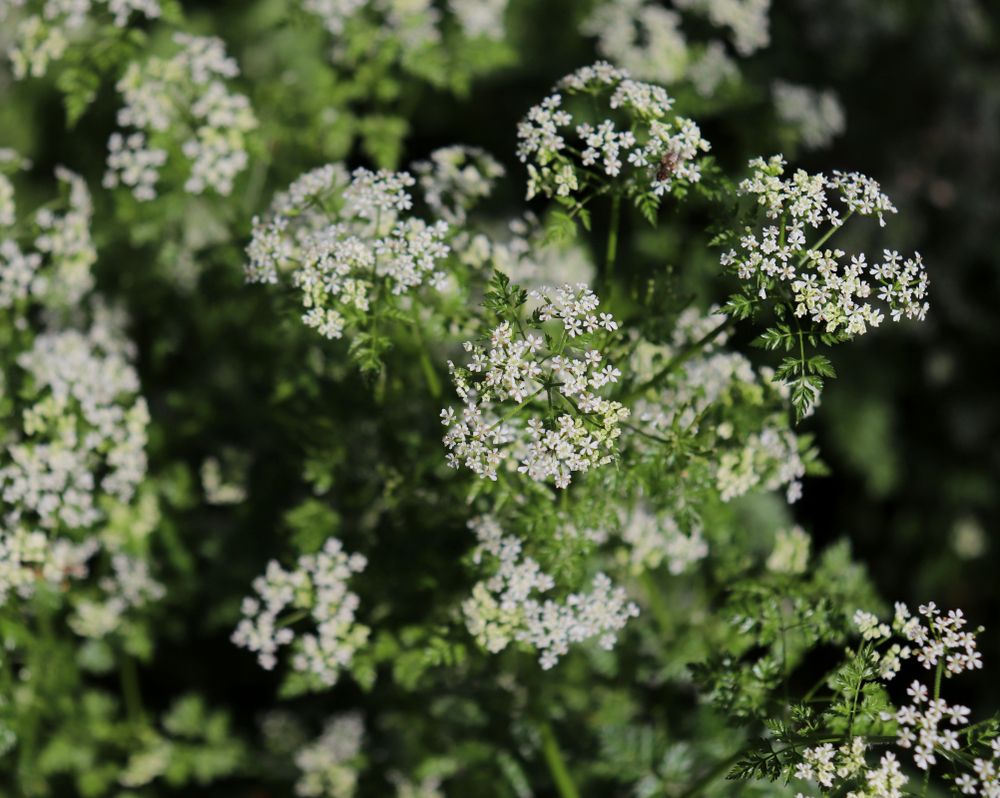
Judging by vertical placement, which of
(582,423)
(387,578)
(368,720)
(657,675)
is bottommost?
(368,720)

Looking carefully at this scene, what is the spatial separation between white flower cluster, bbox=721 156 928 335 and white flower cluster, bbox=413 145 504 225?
0.92 metres

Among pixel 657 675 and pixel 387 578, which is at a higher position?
pixel 387 578

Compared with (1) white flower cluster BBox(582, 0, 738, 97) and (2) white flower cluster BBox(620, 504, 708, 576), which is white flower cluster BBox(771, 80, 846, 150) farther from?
(2) white flower cluster BBox(620, 504, 708, 576)

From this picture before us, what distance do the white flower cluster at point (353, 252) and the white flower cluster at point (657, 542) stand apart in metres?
0.94

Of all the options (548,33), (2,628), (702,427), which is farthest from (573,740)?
(548,33)

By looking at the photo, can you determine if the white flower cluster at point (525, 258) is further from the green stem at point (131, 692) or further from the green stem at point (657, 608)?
the green stem at point (131, 692)

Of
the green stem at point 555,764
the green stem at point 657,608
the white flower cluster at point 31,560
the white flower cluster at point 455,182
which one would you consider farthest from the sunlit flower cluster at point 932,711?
the white flower cluster at point 31,560

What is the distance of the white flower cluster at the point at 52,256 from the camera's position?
301cm

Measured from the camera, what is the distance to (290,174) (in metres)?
3.60

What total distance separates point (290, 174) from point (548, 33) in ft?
5.82

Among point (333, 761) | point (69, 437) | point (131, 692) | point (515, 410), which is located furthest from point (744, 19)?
point (131, 692)

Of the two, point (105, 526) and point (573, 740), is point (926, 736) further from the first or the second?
point (105, 526)

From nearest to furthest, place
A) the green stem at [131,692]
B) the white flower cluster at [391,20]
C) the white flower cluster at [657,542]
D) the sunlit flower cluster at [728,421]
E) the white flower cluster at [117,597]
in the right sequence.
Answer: the sunlit flower cluster at [728,421] < the white flower cluster at [657,542] < the white flower cluster at [117,597] < the white flower cluster at [391,20] < the green stem at [131,692]

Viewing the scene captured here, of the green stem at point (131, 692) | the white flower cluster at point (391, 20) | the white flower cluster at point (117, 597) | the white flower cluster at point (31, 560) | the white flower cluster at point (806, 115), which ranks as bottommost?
the green stem at point (131, 692)
